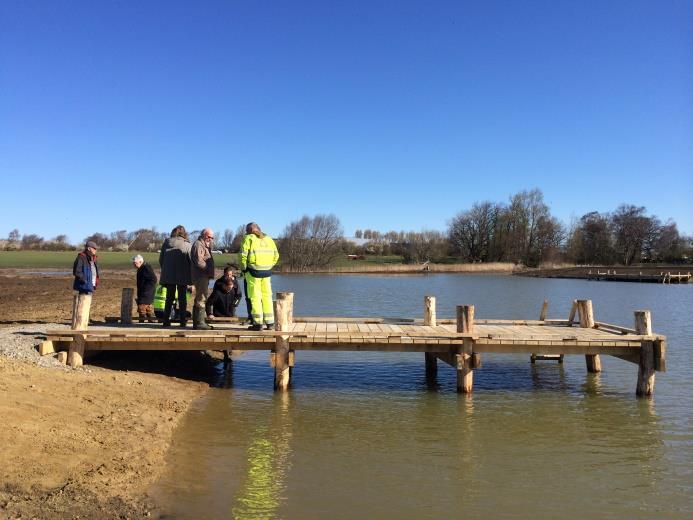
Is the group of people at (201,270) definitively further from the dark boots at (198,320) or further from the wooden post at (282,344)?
the wooden post at (282,344)

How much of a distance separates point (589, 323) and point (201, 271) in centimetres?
899

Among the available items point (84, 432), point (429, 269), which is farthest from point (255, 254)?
point (429, 269)

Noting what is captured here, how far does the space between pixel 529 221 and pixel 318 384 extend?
96.1 meters

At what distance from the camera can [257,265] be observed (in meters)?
10.7

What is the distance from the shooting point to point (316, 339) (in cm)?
1066

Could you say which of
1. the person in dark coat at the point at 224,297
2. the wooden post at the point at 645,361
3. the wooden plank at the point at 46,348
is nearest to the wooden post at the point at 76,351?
the wooden plank at the point at 46,348

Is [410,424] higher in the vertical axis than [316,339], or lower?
lower

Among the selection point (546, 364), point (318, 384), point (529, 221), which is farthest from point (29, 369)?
point (529, 221)

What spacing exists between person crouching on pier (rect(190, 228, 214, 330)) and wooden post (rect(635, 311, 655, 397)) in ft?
27.6

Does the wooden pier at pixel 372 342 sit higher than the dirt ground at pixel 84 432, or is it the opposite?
the wooden pier at pixel 372 342

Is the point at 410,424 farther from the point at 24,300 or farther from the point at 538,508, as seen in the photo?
the point at 24,300

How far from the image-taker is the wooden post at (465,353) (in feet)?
35.8

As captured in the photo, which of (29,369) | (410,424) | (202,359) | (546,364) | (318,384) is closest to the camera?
(29,369)

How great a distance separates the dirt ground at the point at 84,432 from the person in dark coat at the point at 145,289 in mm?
1839
